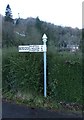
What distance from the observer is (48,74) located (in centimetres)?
Result: 707

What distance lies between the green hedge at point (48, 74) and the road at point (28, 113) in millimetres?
734

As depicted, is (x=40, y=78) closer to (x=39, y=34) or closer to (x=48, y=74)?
(x=48, y=74)

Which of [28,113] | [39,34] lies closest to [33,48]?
[39,34]

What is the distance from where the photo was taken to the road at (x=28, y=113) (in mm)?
5848

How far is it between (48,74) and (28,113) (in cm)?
145

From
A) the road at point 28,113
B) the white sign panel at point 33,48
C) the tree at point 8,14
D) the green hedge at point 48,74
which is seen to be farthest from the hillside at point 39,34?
the road at point 28,113

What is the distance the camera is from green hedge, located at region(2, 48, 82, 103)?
6770 mm

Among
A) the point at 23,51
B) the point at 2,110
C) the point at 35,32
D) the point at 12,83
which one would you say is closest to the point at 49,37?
the point at 35,32

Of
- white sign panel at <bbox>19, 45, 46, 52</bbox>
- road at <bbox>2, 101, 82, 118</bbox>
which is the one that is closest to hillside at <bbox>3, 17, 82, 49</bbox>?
white sign panel at <bbox>19, 45, 46, 52</bbox>

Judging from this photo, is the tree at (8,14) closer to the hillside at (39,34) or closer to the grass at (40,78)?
the hillside at (39,34)

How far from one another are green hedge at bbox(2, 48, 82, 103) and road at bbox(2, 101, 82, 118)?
0.73m

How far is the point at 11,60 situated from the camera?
296 inches

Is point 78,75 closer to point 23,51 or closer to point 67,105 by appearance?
point 67,105

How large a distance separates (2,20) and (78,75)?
5336 mm
